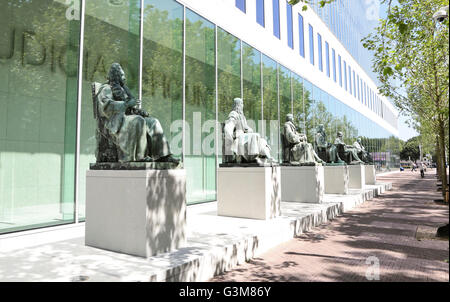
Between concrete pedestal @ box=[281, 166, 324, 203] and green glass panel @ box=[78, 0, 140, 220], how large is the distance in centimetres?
603

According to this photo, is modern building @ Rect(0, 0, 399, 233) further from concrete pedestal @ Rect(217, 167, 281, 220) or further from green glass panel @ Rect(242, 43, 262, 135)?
concrete pedestal @ Rect(217, 167, 281, 220)

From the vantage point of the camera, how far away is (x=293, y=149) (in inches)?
441

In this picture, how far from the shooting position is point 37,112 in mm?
6602

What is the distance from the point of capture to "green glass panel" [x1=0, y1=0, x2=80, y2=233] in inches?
243

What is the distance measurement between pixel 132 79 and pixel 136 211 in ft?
16.8

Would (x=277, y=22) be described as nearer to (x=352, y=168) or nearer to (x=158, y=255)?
(x=352, y=168)

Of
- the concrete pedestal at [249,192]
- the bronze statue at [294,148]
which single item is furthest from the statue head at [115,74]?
the bronze statue at [294,148]

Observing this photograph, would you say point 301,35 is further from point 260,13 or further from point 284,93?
point 260,13

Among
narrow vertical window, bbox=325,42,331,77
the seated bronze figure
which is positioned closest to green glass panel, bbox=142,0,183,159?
the seated bronze figure

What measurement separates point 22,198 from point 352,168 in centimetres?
1541

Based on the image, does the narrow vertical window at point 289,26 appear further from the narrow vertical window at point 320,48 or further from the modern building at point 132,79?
the narrow vertical window at point 320,48

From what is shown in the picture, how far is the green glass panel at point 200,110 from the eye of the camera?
10469 mm

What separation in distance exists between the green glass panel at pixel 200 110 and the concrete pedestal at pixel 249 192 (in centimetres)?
245
